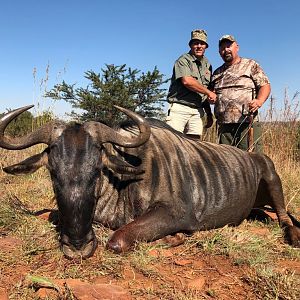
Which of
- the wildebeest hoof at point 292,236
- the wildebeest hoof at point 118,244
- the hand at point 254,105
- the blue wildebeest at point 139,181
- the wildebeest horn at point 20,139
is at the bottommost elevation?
the wildebeest hoof at point 292,236

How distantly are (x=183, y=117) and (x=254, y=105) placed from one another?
3.80 feet

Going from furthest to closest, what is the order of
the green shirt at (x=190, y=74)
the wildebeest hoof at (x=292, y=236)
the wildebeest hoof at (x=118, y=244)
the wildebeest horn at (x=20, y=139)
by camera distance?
the green shirt at (x=190, y=74) → the wildebeest hoof at (x=292, y=236) → the wildebeest horn at (x=20, y=139) → the wildebeest hoof at (x=118, y=244)

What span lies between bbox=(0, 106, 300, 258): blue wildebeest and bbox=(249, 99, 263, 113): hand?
36.3 inches

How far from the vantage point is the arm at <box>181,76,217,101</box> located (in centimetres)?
582

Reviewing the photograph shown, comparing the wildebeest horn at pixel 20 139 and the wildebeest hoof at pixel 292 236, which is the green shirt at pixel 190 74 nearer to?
the wildebeest hoof at pixel 292 236

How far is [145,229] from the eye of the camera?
3283 mm

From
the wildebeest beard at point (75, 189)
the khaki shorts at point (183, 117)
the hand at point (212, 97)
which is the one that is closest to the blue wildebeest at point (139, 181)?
the wildebeest beard at point (75, 189)

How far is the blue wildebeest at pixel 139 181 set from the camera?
291cm

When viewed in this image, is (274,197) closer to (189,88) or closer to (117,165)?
(189,88)

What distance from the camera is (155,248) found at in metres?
3.22

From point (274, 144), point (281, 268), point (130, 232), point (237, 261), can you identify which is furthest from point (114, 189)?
point (274, 144)

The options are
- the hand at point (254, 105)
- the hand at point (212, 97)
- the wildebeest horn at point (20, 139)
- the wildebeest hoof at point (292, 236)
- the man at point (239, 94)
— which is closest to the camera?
the wildebeest horn at point (20, 139)

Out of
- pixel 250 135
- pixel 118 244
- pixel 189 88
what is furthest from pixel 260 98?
pixel 118 244

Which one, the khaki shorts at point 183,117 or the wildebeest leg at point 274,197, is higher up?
the khaki shorts at point 183,117
